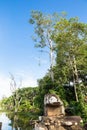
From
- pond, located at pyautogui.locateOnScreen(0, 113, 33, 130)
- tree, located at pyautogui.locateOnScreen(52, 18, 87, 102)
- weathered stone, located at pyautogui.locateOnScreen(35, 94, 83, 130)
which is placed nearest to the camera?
weathered stone, located at pyautogui.locateOnScreen(35, 94, 83, 130)

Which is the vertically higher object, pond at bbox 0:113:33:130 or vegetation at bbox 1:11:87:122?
vegetation at bbox 1:11:87:122

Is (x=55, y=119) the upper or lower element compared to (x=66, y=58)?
lower

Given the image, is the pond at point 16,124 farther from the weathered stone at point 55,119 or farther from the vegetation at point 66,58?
the weathered stone at point 55,119

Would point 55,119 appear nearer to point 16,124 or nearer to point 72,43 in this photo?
point 16,124

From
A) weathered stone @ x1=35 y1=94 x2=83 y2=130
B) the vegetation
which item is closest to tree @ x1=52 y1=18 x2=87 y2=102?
the vegetation

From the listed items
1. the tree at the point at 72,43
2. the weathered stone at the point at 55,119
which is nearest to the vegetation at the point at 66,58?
the tree at the point at 72,43

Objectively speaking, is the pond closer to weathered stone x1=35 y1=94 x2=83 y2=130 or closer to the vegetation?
the vegetation

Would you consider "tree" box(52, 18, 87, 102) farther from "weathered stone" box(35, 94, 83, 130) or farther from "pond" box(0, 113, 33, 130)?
"weathered stone" box(35, 94, 83, 130)

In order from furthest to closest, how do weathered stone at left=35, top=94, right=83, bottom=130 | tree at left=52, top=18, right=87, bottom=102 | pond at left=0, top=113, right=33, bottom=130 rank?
1. tree at left=52, top=18, right=87, bottom=102
2. pond at left=0, top=113, right=33, bottom=130
3. weathered stone at left=35, top=94, right=83, bottom=130

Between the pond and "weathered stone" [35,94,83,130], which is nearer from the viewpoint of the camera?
"weathered stone" [35,94,83,130]

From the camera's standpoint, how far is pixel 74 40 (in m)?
20.9

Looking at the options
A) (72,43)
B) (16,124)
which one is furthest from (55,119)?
(72,43)

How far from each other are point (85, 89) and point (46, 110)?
1704 centimetres

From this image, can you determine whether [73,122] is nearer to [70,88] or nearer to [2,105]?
[70,88]
